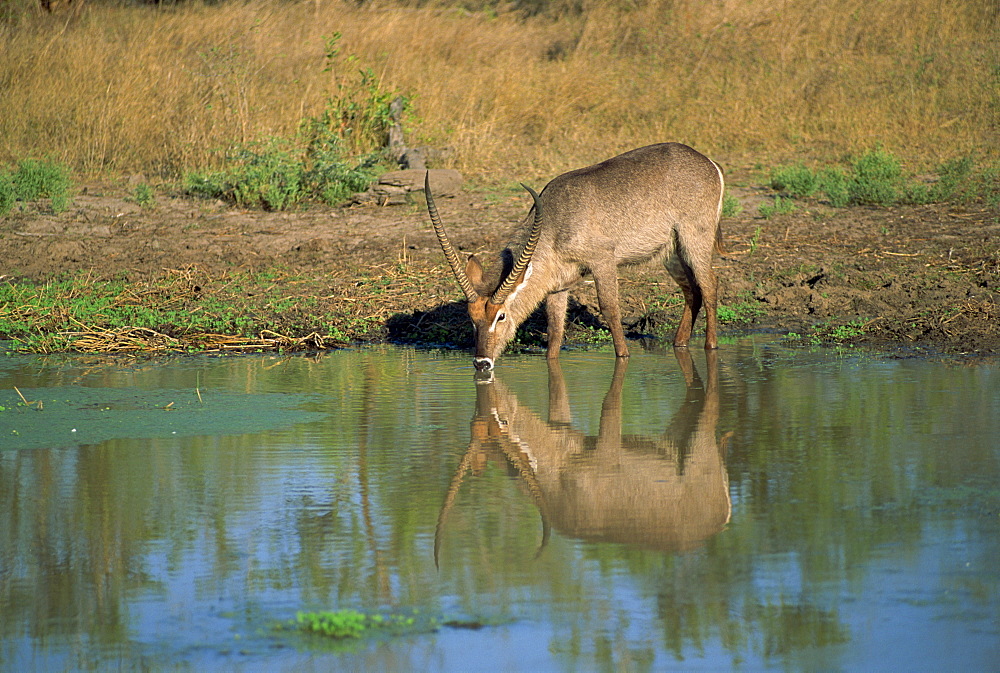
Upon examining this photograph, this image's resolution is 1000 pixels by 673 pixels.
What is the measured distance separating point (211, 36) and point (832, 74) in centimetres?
882

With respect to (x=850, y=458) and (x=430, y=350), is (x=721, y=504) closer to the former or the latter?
(x=850, y=458)

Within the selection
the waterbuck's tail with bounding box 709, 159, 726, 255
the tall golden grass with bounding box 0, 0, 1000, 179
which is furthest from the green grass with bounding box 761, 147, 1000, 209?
the waterbuck's tail with bounding box 709, 159, 726, 255

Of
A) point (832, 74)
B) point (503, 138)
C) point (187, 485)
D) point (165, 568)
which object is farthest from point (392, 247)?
point (832, 74)

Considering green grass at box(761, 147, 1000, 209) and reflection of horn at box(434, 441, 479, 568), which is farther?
green grass at box(761, 147, 1000, 209)

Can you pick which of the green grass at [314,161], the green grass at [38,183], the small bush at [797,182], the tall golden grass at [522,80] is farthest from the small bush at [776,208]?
the green grass at [38,183]

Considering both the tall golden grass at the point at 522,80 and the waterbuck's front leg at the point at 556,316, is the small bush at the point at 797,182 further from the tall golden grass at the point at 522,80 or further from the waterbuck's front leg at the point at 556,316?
the waterbuck's front leg at the point at 556,316

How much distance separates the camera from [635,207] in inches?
310

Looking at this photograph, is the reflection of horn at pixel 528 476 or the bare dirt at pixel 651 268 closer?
the reflection of horn at pixel 528 476

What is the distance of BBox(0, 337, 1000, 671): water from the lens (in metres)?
3.30

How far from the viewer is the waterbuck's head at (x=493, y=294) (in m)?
7.29

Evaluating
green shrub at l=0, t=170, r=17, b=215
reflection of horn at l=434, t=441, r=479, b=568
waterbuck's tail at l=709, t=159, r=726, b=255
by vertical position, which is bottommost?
reflection of horn at l=434, t=441, r=479, b=568

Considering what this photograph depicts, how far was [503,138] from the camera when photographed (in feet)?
48.9

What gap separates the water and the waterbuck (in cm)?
79

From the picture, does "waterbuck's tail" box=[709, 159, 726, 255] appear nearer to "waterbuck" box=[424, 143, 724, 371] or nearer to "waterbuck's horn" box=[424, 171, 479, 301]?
"waterbuck" box=[424, 143, 724, 371]
